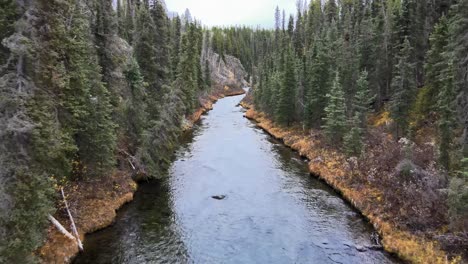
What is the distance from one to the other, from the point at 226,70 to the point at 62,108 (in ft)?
432

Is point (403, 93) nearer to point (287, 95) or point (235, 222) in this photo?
point (235, 222)

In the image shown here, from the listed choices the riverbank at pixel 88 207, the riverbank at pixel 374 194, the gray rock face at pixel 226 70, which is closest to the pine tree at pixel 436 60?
the riverbank at pixel 374 194

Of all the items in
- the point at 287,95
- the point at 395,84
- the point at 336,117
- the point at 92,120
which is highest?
the point at 395,84

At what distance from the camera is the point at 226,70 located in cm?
14962

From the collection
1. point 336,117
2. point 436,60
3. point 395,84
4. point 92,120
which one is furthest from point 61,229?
point 436,60

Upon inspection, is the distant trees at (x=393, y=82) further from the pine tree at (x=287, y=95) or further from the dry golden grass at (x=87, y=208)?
the dry golden grass at (x=87, y=208)

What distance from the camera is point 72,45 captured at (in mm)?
18312

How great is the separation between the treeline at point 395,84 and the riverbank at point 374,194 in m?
1.96

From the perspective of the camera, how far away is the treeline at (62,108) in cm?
1376

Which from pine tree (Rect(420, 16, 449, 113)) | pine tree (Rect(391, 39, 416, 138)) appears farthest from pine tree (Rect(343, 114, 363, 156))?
pine tree (Rect(420, 16, 449, 113))

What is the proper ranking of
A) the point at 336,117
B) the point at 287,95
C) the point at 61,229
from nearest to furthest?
1. the point at 61,229
2. the point at 336,117
3. the point at 287,95

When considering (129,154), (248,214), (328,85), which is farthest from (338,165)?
Answer: (129,154)

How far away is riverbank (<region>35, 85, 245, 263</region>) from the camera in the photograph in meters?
18.8

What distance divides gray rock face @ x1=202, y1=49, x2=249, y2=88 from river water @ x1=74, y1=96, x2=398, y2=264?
10385cm
